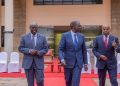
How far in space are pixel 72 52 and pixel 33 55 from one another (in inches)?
44.3

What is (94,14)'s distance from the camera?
33594 millimetres

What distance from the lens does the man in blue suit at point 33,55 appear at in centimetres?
1013

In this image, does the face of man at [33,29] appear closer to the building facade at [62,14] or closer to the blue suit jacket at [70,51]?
the blue suit jacket at [70,51]

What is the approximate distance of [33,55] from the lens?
10.2 metres

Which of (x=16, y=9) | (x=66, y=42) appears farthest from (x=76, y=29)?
(x=16, y=9)

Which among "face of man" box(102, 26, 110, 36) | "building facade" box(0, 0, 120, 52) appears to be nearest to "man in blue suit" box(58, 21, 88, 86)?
"face of man" box(102, 26, 110, 36)

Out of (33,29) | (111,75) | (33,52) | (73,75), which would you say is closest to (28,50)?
(33,52)

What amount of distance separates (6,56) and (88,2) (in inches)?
627

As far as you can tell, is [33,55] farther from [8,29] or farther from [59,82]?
[8,29]

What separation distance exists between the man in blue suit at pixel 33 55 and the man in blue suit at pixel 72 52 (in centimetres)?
A: 74

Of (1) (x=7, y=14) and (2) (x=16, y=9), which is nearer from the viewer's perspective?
(1) (x=7, y=14)

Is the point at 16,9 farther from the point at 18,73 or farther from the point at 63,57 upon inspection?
the point at 63,57

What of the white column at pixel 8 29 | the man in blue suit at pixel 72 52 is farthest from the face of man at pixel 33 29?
the white column at pixel 8 29

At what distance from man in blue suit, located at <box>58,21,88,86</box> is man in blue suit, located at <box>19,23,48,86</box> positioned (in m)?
0.74
